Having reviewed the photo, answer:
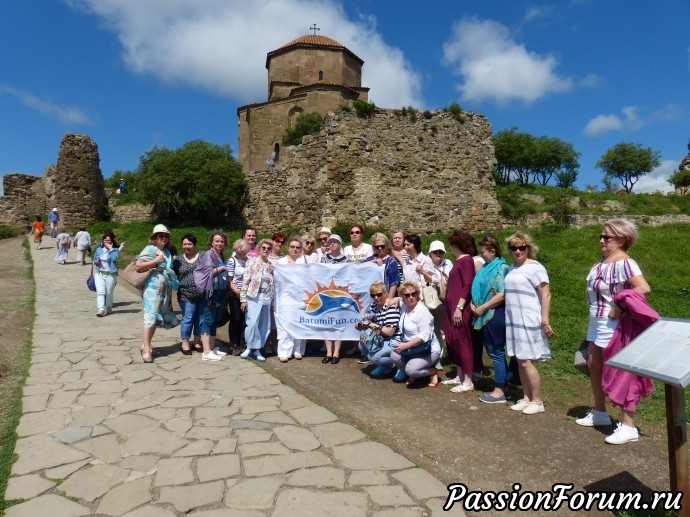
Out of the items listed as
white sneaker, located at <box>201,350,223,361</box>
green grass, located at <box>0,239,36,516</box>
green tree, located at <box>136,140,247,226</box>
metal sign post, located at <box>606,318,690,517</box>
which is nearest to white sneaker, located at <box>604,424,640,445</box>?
metal sign post, located at <box>606,318,690,517</box>

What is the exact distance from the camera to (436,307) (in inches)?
242

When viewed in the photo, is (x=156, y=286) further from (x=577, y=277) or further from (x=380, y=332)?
(x=577, y=277)

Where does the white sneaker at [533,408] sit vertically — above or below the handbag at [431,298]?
below

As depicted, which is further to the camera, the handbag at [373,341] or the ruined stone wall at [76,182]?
the ruined stone wall at [76,182]

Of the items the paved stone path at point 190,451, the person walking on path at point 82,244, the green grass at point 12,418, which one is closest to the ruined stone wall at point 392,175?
the person walking on path at point 82,244

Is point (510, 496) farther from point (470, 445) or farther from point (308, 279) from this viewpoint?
point (308, 279)

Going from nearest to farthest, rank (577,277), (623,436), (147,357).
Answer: (623,436) < (147,357) < (577,277)

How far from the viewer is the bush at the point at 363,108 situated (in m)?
17.0

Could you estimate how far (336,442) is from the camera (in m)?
4.09

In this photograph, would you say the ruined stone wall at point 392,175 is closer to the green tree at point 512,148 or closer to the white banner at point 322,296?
the white banner at point 322,296

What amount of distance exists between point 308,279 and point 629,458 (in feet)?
14.8

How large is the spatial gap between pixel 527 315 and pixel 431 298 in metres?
1.58

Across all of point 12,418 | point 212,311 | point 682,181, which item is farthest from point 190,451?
point 682,181

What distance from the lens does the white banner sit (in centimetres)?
695
